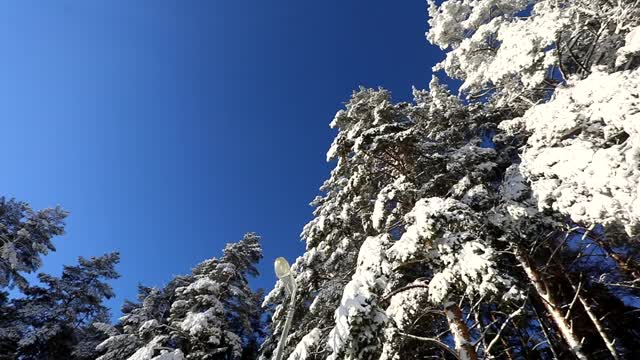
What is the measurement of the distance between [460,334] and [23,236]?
22465 mm

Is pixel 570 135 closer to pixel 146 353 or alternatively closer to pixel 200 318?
pixel 200 318

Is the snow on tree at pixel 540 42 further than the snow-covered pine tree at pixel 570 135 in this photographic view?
Yes

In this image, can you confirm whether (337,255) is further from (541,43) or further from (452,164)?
(541,43)

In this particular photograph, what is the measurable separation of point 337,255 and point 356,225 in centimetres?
148

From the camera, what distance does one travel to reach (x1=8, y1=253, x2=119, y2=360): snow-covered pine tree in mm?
18781

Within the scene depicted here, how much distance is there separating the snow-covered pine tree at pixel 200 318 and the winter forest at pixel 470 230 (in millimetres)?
87

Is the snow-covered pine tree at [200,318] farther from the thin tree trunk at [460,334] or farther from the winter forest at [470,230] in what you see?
the thin tree trunk at [460,334]

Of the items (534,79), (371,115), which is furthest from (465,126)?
(534,79)

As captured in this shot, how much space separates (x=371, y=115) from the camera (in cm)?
1316

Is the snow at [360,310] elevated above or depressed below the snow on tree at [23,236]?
below

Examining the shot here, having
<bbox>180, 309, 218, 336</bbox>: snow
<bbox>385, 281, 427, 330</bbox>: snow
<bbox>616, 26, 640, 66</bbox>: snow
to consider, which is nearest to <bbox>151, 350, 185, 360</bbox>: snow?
<bbox>180, 309, 218, 336</bbox>: snow

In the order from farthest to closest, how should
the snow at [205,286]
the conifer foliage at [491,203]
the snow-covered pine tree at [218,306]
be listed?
the snow at [205,286] < the snow-covered pine tree at [218,306] < the conifer foliage at [491,203]

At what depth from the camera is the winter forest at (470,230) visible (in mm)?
6609

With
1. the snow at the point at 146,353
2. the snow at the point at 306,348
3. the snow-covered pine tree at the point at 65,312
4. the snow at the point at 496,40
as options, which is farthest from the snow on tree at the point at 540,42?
the snow-covered pine tree at the point at 65,312
